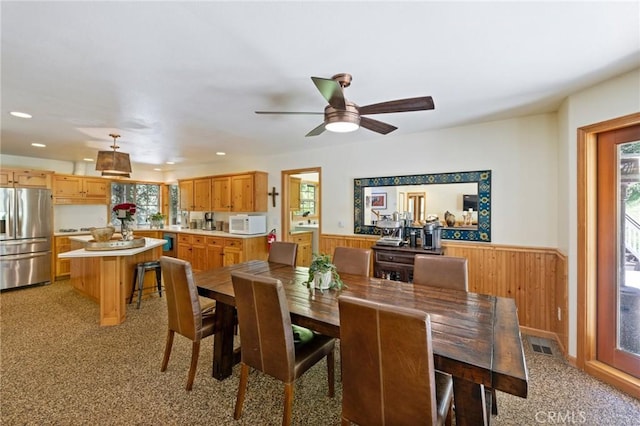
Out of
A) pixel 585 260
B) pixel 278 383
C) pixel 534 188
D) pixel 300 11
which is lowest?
pixel 278 383

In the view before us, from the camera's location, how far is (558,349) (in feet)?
9.18

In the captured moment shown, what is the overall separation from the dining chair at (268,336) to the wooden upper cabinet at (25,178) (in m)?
5.53

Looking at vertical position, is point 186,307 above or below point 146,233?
below

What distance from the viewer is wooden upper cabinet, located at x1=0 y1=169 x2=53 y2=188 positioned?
4.66 meters

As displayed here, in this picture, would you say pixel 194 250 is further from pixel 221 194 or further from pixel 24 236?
pixel 24 236

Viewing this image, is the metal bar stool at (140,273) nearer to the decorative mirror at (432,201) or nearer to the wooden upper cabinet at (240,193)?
the wooden upper cabinet at (240,193)

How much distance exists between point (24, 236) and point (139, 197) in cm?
252

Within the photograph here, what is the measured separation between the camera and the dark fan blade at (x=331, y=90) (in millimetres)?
1594

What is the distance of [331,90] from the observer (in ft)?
5.66

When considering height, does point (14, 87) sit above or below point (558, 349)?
above

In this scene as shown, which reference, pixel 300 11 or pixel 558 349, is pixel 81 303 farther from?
pixel 558 349

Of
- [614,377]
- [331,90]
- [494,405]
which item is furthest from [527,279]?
[331,90]

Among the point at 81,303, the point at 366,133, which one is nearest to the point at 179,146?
the point at 81,303

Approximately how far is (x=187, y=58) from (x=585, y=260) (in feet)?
11.6
